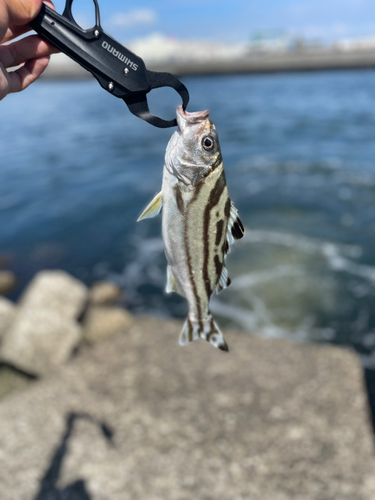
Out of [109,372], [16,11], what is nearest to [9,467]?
[109,372]

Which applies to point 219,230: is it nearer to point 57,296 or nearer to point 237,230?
point 237,230

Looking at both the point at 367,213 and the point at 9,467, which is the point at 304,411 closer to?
the point at 9,467

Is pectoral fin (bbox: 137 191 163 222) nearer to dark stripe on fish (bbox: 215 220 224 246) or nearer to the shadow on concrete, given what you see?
dark stripe on fish (bbox: 215 220 224 246)

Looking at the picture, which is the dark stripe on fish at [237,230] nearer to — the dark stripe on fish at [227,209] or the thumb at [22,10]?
the dark stripe on fish at [227,209]

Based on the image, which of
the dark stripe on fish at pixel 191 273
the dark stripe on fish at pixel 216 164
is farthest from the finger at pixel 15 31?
the dark stripe on fish at pixel 191 273

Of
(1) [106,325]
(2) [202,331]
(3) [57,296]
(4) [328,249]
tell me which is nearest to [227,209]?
(2) [202,331]

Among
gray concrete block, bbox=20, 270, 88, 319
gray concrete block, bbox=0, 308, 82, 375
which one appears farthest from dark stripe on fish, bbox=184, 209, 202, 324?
gray concrete block, bbox=20, 270, 88, 319
